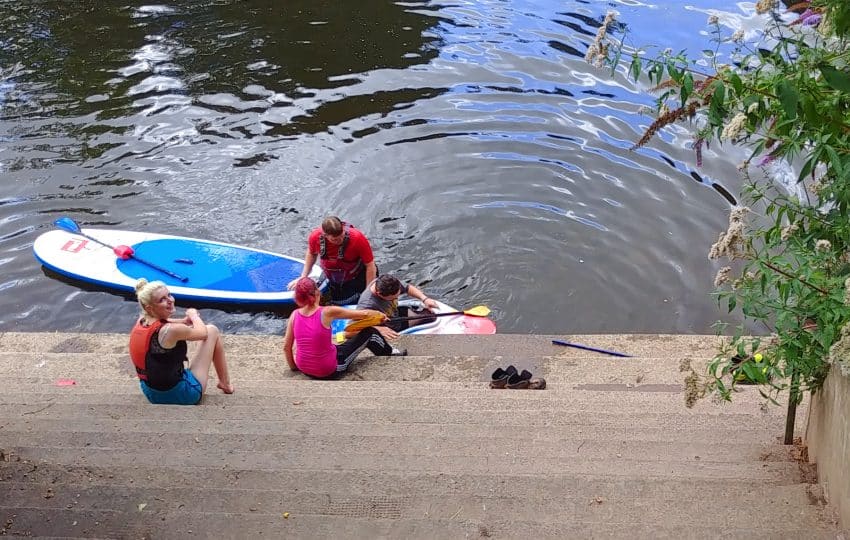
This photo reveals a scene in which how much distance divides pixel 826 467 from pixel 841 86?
164cm

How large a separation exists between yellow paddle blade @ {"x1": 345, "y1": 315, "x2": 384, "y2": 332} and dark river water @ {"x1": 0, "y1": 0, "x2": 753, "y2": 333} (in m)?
1.85

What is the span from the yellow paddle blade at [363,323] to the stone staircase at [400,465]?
1.22 metres

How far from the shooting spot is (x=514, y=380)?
5691 mm

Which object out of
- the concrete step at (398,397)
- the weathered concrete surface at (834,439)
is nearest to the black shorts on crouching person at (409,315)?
the concrete step at (398,397)

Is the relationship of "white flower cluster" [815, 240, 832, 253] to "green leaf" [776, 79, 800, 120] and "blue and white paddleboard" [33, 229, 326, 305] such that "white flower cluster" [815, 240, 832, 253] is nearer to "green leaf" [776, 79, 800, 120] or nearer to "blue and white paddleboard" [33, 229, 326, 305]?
"green leaf" [776, 79, 800, 120]

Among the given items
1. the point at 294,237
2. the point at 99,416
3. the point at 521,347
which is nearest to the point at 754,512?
the point at 99,416

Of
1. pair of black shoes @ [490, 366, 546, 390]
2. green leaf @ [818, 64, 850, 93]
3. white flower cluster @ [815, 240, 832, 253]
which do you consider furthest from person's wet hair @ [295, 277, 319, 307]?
green leaf @ [818, 64, 850, 93]

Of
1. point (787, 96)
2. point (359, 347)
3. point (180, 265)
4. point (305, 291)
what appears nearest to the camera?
point (787, 96)

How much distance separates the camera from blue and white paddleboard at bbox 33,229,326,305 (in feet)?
27.8

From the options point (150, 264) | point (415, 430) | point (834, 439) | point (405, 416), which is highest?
point (834, 439)

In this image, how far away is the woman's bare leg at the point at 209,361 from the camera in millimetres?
5371

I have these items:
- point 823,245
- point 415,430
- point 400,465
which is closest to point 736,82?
point 823,245

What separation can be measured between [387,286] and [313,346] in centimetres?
118

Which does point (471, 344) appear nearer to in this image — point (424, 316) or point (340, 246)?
point (424, 316)
